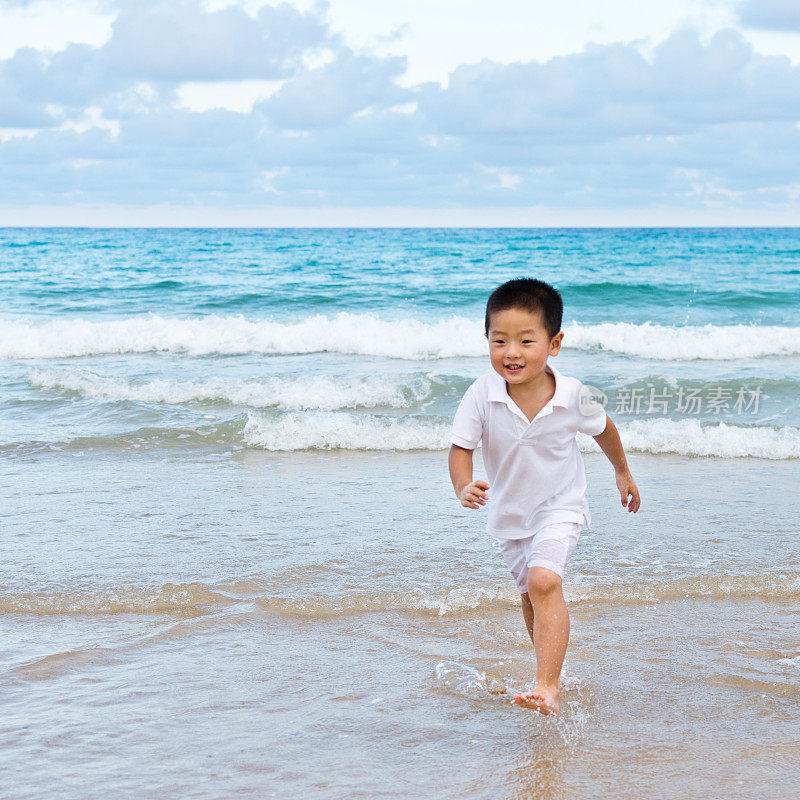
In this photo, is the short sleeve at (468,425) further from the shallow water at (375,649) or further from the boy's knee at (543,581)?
the shallow water at (375,649)

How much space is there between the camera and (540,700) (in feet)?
8.99

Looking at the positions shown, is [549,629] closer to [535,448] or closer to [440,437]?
[535,448]

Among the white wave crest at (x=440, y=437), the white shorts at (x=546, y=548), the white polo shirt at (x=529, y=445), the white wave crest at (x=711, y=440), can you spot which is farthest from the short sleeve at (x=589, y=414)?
the white wave crest at (x=440, y=437)

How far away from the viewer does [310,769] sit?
2.62 m

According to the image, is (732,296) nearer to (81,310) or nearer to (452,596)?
(81,310)

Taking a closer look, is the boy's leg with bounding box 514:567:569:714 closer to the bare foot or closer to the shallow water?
the bare foot

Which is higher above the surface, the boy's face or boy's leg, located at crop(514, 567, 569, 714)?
the boy's face

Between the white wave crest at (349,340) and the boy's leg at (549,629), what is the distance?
10409 mm

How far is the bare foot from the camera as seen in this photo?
8.95 ft

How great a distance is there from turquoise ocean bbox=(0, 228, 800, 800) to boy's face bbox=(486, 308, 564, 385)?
1175 millimetres

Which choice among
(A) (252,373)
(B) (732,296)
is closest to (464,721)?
(A) (252,373)

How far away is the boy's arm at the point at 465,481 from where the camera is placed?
8.66ft

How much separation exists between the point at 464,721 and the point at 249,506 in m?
2.99

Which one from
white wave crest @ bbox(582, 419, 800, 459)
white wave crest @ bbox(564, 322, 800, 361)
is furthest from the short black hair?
white wave crest @ bbox(564, 322, 800, 361)
